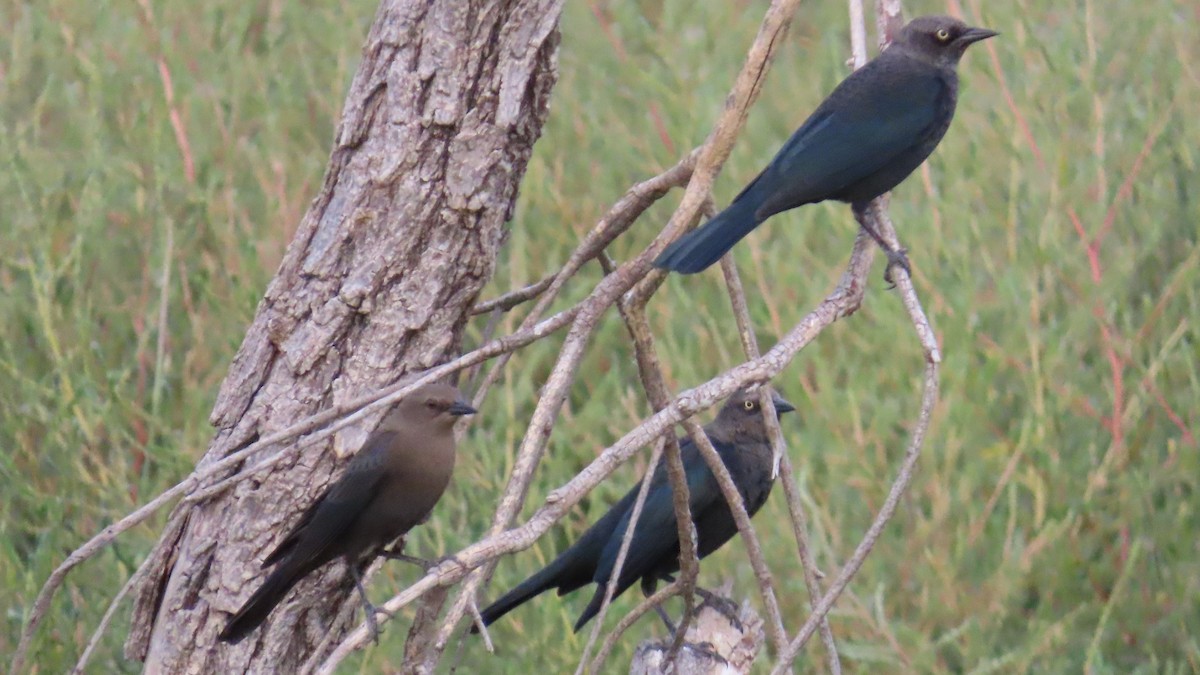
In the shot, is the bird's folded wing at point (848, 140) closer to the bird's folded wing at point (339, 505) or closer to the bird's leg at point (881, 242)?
the bird's leg at point (881, 242)

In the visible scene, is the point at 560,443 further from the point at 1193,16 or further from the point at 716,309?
the point at 1193,16

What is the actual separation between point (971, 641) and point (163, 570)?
239 cm

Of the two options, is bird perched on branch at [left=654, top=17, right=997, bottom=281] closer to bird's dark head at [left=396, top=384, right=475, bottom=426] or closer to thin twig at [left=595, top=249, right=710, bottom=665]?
thin twig at [left=595, top=249, right=710, bottom=665]

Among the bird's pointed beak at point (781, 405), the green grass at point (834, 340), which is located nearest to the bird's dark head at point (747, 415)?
the bird's pointed beak at point (781, 405)

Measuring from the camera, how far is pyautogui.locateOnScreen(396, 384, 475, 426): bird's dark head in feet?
10.8

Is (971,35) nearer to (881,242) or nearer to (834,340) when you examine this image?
(881,242)

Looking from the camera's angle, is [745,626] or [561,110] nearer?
[745,626]

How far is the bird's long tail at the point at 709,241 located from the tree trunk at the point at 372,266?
384 millimetres

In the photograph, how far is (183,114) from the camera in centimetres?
616

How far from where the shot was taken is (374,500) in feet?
10.3

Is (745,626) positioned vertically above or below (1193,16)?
below

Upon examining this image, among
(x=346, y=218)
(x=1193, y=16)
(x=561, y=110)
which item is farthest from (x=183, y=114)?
(x=1193, y=16)

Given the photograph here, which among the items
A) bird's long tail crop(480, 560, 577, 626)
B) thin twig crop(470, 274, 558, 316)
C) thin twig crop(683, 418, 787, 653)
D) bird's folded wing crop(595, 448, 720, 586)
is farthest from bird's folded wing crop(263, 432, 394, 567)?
bird's folded wing crop(595, 448, 720, 586)

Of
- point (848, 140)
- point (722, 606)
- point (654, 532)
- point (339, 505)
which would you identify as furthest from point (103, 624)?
point (654, 532)
